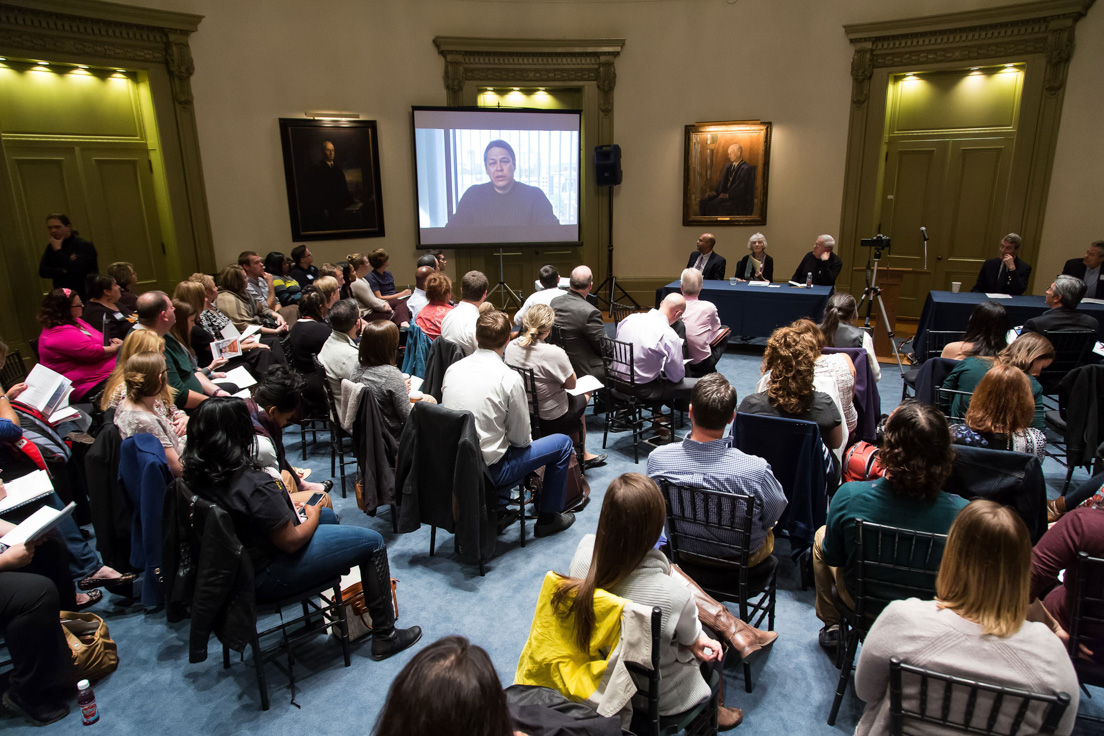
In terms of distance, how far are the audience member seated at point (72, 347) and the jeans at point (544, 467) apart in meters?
3.05

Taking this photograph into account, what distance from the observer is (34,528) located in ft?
8.44

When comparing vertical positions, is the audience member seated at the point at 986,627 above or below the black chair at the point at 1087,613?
above

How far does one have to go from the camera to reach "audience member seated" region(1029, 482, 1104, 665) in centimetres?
216

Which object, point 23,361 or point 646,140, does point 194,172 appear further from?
point 646,140

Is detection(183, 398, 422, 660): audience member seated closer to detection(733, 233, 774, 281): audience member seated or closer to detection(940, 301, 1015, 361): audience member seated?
detection(940, 301, 1015, 361): audience member seated

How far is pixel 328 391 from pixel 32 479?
168cm

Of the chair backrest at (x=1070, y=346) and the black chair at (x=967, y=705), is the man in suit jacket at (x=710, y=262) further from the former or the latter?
the black chair at (x=967, y=705)

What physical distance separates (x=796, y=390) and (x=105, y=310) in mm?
4886

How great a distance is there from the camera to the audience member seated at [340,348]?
4281 millimetres

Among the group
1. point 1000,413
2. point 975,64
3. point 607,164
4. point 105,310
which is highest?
point 975,64

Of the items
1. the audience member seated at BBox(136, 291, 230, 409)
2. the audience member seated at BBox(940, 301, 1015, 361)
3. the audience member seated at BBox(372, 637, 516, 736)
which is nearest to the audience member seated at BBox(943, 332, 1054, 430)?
the audience member seated at BBox(940, 301, 1015, 361)

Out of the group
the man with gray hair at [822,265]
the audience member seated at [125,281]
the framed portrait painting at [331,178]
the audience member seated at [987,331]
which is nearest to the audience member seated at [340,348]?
the audience member seated at [125,281]

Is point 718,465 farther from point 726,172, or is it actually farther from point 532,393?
point 726,172

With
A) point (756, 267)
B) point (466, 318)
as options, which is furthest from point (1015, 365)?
point (756, 267)
